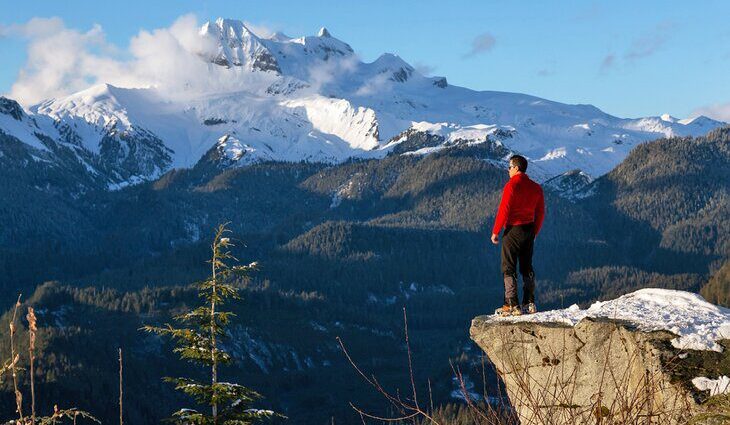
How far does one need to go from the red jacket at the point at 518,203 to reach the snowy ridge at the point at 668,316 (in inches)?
103

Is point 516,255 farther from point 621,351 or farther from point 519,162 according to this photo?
point 621,351

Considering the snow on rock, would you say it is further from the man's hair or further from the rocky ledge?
the man's hair

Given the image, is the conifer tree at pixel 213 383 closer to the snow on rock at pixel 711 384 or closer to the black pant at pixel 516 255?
the black pant at pixel 516 255

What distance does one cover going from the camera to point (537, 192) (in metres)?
21.6

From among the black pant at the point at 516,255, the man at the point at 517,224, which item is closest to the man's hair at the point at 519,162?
the man at the point at 517,224

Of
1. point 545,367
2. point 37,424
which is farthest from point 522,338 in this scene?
point 37,424

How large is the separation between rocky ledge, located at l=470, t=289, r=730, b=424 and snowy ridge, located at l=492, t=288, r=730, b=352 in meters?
0.02

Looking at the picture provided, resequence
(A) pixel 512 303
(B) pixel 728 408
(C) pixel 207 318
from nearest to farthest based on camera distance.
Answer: (B) pixel 728 408 → (A) pixel 512 303 → (C) pixel 207 318

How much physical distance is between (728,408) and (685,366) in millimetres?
4213

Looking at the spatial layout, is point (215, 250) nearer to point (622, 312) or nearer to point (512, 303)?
point (512, 303)

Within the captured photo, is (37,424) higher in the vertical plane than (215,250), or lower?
lower

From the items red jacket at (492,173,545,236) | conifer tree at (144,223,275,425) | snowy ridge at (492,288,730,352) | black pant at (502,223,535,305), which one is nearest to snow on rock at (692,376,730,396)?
snowy ridge at (492,288,730,352)

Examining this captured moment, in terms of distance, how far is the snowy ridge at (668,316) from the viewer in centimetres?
1574

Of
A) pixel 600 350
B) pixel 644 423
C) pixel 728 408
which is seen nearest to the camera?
pixel 728 408
